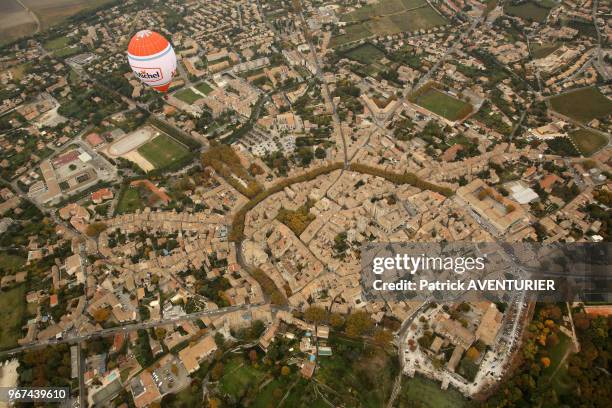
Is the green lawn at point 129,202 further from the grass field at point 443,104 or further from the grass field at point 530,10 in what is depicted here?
the grass field at point 530,10

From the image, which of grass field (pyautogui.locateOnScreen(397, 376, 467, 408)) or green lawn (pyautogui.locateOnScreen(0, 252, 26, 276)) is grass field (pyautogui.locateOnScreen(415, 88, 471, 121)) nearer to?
grass field (pyautogui.locateOnScreen(397, 376, 467, 408))

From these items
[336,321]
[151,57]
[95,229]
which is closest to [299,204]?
[336,321]

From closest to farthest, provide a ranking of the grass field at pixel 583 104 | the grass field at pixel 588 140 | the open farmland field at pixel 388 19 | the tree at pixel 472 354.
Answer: the tree at pixel 472 354 → the grass field at pixel 588 140 → the grass field at pixel 583 104 → the open farmland field at pixel 388 19

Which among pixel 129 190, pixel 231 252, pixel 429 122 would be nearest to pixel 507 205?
pixel 429 122

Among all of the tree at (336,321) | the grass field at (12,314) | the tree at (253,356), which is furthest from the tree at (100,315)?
the tree at (336,321)

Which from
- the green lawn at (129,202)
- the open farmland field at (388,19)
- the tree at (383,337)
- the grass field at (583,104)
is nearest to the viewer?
the tree at (383,337)

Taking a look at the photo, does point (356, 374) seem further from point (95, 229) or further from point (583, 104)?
point (583, 104)
